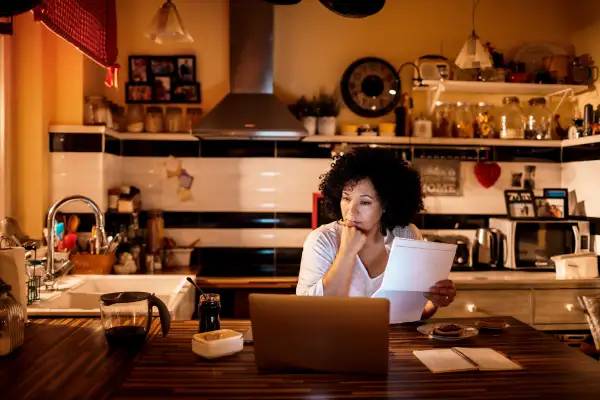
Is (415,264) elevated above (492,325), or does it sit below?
above

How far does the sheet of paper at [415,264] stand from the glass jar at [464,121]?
279 cm

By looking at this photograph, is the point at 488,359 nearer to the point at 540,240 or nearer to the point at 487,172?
the point at 540,240

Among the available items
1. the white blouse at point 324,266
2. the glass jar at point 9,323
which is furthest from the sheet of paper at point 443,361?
the glass jar at point 9,323

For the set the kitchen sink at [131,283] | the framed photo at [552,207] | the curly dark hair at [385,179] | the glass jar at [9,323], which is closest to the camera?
the glass jar at [9,323]

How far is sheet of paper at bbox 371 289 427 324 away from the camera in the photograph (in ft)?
6.76

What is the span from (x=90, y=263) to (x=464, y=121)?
301cm

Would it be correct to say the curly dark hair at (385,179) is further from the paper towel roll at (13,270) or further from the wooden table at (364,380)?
the paper towel roll at (13,270)

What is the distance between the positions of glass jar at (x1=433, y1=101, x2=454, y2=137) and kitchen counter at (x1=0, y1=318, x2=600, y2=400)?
284 cm

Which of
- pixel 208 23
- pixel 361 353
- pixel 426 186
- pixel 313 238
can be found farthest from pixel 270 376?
pixel 208 23

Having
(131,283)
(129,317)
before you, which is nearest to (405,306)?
(129,317)

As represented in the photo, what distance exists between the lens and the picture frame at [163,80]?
450cm

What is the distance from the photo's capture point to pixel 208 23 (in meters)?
4.55

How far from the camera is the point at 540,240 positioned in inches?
168

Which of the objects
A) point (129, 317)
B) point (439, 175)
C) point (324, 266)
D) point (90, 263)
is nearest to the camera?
point (129, 317)
